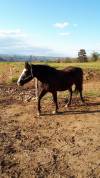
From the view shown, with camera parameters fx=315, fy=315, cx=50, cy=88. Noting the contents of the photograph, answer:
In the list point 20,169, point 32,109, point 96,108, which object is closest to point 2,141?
point 20,169

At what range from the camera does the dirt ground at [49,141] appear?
647 cm

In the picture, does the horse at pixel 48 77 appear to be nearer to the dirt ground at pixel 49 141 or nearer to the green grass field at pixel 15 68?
the dirt ground at pixel 49 141

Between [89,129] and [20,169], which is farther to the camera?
[89,129]

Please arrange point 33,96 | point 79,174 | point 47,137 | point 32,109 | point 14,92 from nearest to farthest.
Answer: point 79,174 → point 47,137 → point 32,109 → point 33,96 → point 14,92

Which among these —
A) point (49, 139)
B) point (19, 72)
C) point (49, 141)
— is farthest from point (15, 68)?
point (49, 141)

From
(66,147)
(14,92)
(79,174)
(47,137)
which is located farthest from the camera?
(14,92)

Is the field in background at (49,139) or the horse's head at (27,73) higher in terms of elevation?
the horse's head at (27,73)

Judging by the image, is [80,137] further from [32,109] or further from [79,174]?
[32,109]

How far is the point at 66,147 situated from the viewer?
302 inches

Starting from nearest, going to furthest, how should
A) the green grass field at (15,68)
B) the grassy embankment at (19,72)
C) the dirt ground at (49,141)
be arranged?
the dirt ground at (49,141)
the grassy embankment at (19,72)
the green grass field at (15,68)

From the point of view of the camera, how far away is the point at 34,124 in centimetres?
948

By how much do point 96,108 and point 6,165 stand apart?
5.42 meters

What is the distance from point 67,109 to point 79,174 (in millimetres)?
5102

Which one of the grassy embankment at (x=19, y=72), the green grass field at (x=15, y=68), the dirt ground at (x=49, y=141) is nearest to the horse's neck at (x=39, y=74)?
the dirt ground at (x=49, y=141)
